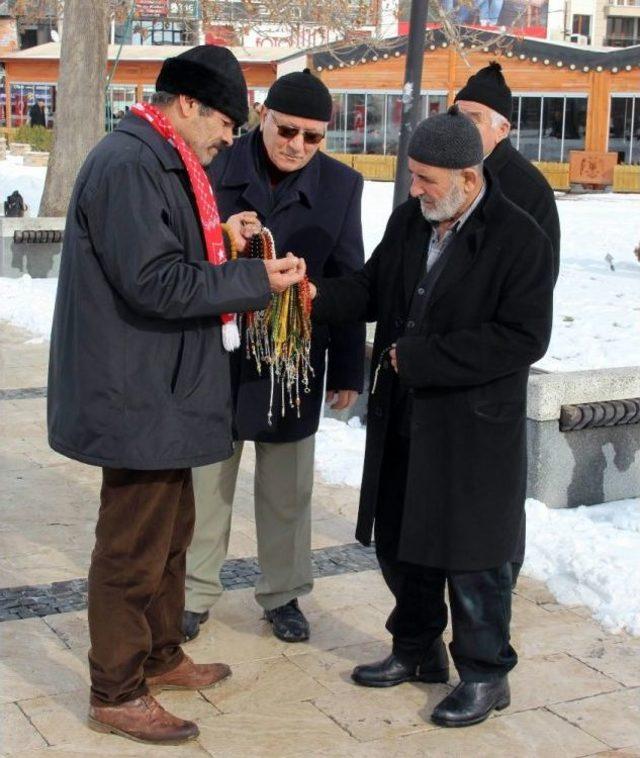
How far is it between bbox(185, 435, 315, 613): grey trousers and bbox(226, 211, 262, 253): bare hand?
0.83m

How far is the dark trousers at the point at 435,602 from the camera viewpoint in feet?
12.5

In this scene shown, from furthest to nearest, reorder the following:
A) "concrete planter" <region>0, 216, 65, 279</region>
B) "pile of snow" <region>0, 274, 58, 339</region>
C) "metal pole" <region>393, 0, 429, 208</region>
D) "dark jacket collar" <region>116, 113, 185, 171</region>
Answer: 1. "concrete planter" <region>0, 216, 65, 279</region>
2. "pile of snow" <region>0, 274, 58, 339</region>
3. "metal pole" <region>393, 0, 429, 208</region>
4. "dark jacket collar" <region>116, 113, 185, 171</region>

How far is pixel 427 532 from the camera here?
377 cm

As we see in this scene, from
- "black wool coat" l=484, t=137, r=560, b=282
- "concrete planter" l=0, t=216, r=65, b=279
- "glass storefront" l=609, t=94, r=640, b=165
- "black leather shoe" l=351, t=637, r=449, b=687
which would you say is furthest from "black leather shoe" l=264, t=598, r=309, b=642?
"glass storefront" l=609, t=94, r=640, b=165

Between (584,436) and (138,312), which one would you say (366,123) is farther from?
(138,312)

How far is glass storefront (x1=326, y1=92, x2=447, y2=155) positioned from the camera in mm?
32031

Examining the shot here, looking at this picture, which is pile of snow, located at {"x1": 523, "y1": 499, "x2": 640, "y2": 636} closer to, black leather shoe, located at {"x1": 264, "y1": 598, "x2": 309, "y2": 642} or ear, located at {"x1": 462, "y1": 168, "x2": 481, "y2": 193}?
black leather shoe, located at {"x1": 264, "y1": 598, "x2": 309, "y2": 642}

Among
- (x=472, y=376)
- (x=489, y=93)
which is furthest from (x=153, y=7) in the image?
(x=472, y=376)

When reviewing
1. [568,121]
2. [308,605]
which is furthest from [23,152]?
[308,605]

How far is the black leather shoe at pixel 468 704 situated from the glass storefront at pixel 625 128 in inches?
1063

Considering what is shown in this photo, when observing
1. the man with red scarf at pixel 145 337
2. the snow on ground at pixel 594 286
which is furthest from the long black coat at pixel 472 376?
the snow on ground at pixel 594 286

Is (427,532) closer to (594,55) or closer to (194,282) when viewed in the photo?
(194,282)

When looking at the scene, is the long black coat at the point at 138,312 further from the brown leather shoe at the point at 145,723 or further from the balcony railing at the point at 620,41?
the balcony railing at the point at 620,41

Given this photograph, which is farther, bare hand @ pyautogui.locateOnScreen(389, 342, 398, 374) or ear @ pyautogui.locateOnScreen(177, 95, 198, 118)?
bare hand @ pyautogui.locateOnScreen(389, 342, 398, 374)
